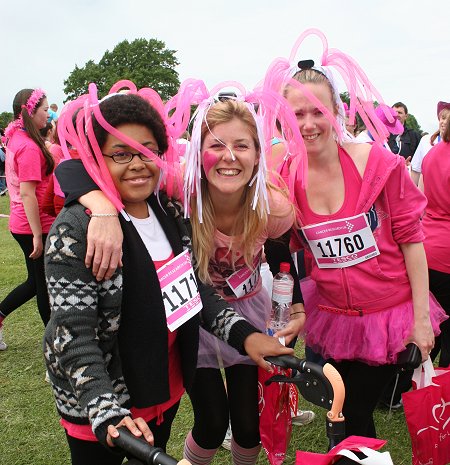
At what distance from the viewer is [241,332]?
173 centimetres

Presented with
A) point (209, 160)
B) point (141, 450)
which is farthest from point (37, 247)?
point (141, 450)

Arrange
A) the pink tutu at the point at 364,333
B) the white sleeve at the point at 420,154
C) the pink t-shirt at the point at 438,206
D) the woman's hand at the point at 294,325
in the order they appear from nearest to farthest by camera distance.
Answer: the woman's hand at the point at 294,325 < the pink tutu at the point at 364,333 < the pink t-shirt at the point at 438,206 < the white sleeve at the point at 420,154

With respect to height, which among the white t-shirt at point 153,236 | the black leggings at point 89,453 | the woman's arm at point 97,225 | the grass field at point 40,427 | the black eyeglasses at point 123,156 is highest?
the black eyeglasses at point 123,156

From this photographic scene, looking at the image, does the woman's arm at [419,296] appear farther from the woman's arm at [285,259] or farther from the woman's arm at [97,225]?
the woman's arm at [97,225]

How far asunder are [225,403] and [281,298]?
0.51 meters

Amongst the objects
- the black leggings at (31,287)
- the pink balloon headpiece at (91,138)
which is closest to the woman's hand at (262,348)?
the pink balloon headpiece at (91,138)

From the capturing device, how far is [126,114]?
4.83ft

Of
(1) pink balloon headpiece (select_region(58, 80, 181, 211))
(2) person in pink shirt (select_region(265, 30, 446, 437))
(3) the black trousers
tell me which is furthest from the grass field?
(1) pink balloon headpiece (select_region(58, 80, 181, 211))

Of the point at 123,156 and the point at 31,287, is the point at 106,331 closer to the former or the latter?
the point at 123,156

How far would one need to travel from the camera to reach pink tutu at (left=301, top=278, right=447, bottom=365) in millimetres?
1991

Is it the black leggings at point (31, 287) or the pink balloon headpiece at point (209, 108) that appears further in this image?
the black leggings at point (31, 287)

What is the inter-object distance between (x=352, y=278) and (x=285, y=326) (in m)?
0.32

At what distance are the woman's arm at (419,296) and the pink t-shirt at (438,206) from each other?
68cm

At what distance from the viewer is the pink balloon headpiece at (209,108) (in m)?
1.79
